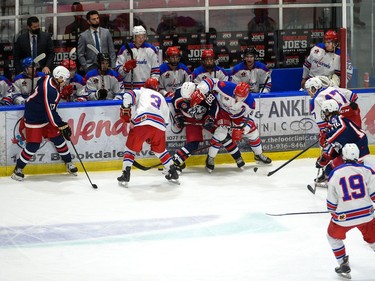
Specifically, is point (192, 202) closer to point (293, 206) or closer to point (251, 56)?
point (293, 206)

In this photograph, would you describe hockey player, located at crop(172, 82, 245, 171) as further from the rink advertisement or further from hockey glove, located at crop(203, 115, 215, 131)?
the rink advertisement

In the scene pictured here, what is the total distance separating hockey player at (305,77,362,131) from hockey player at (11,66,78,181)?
2.43m

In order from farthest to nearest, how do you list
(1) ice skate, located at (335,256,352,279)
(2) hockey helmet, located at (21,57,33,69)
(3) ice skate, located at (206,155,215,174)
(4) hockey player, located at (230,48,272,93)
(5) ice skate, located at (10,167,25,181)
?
(4) hockey player, located at (230,48,272,93) < (2) hockey helmet, located at (21,57,33,69) < (3) ice skate, located at (206,155,215,174) < (5) ice skate, located at (10,167,25,181) < (1) ice skate, located at (335,256,352,279)

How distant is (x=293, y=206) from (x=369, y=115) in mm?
2471

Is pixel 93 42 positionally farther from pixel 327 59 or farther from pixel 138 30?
pixel 327 59

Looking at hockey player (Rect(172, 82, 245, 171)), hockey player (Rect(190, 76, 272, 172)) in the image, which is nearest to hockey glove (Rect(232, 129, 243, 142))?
hockey player (Rect(190, 76, 272, 172))

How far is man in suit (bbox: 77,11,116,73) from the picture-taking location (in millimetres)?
11227

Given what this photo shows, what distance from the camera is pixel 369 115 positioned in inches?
442

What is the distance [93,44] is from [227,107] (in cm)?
181

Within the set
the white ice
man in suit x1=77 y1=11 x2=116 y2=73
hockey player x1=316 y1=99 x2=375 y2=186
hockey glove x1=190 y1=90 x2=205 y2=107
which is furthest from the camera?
man in suit x1=77 y1=11 x2=116 y2=73

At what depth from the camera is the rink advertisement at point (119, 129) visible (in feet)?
34.0

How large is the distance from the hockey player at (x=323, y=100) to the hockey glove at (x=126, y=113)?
5.70 feet

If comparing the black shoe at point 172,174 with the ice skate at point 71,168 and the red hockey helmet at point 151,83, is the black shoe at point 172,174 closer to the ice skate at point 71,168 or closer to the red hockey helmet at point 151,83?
the red hockey helmet at point 151,83

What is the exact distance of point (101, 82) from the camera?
1110 centimetres
